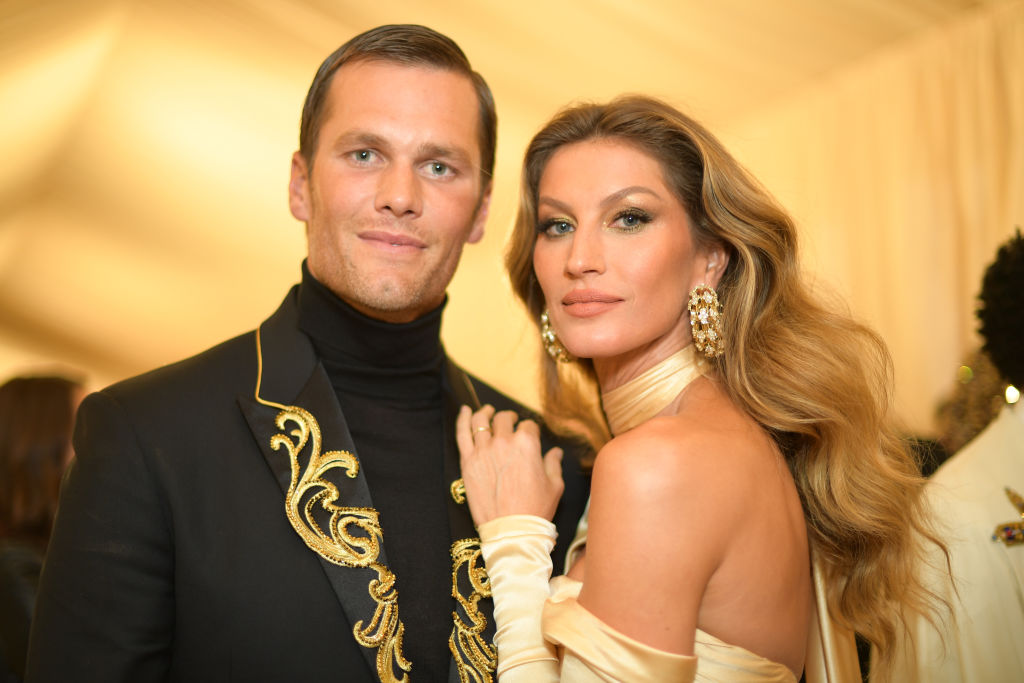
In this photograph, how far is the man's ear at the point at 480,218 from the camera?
2467 mm

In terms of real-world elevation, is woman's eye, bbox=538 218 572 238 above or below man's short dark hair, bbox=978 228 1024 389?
above

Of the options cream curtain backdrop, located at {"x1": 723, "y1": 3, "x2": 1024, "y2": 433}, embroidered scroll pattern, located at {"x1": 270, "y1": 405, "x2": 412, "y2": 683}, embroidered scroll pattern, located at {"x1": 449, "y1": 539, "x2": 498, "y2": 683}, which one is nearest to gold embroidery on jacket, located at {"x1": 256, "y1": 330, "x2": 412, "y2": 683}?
embroidered scroll pattern, located at {"x1": 270, "y1": 405, "x2": 412, "y2": 683}

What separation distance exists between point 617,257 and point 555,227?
0.26 m

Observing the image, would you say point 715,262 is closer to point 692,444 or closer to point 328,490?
point 692,444

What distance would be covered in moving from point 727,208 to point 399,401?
0.97 meters

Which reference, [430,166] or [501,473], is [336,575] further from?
[430,166]

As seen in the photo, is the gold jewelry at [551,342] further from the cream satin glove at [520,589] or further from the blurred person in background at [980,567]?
the blurred person in background at [980,567]

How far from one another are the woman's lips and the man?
0.41 m

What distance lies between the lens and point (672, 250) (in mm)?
2094

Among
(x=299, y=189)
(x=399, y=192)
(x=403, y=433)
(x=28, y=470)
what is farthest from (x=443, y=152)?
(x=28, y=470)

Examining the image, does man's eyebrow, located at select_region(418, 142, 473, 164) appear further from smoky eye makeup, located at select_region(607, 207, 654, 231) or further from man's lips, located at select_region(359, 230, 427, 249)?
smoky eye makeup, located at select_region(607, 207, 654, 231)

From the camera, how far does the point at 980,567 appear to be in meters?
2.25

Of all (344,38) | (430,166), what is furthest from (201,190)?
(430,166)

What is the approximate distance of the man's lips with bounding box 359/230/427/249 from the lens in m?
2.20
